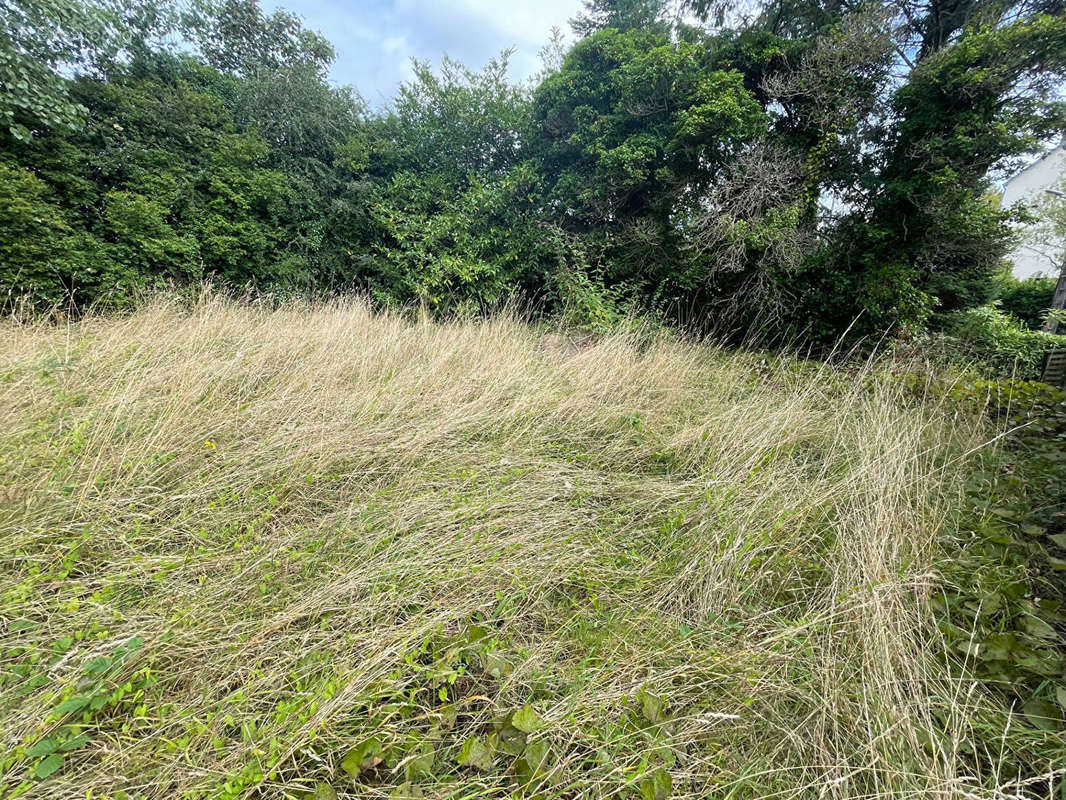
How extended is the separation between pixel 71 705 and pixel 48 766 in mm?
110

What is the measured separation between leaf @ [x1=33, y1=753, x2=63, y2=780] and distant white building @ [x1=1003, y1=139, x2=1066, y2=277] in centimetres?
2156

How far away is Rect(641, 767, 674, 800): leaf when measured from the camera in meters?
0.93

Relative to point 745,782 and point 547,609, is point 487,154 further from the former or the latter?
point 745,782

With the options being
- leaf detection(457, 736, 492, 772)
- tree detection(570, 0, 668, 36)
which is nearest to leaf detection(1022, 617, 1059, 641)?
leaf detection(457, 736, 492, 772)

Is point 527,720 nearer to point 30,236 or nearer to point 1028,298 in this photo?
point 30,236

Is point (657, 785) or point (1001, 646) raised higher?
point (1001, 646)

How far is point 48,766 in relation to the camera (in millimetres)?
838

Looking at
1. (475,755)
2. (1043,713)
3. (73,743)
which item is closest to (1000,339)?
(1043,713)

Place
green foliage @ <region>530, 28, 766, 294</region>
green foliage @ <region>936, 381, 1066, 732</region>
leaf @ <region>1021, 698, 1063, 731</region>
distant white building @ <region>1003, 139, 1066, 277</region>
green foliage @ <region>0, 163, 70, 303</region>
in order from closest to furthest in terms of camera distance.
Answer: leaf @ <region>1021, 698, 1063, 731</region>
green foliage @ <region>936, 381, 1066, 732</region>
green foliage @ <region>0, 163, 70, 303</region>
green foliage @ <region>530, 28, 766, 294</region>
distant white building @ <region>1003, 139, 1066, 277</region>

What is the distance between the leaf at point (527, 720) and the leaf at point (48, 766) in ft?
3.23

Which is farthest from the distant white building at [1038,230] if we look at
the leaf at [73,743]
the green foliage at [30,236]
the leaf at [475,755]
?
the green foliage at [30,236]

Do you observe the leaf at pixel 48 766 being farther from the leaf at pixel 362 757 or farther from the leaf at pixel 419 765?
the leaf at pixel 419 765

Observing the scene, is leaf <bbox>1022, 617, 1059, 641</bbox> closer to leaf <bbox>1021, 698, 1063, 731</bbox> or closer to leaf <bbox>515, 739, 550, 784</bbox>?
leaf <bbox>1021, 698, 1063, 731</bbox>

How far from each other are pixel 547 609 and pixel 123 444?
219 centimetres
